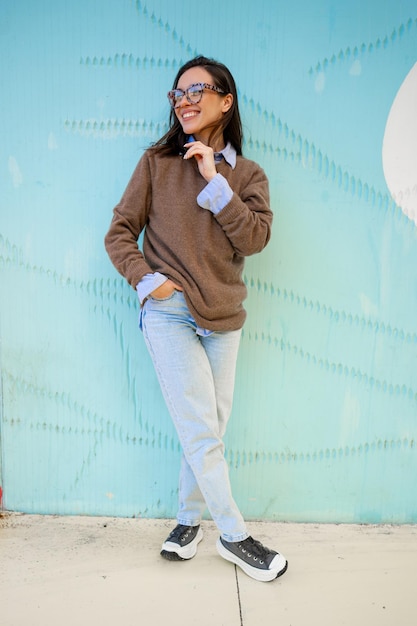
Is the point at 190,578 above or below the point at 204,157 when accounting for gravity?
below

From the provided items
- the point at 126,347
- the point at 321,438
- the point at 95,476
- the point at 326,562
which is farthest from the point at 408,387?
the point at 95,476

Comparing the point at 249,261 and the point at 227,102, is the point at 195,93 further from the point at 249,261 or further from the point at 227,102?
the point at 249,261

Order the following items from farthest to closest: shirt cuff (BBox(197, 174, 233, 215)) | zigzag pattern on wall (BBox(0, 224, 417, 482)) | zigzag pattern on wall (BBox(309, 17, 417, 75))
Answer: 1. zigzag pattern on wall (BBox(0, 224, 417, 482))
2. zigzag pattern on wall (BBox(309, 17, 417, 75))
3. shirt cuff (BBox(197, 174, 233, 215))

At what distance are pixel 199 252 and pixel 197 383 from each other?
413 mm

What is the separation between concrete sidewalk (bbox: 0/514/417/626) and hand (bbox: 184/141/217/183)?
1.27 m

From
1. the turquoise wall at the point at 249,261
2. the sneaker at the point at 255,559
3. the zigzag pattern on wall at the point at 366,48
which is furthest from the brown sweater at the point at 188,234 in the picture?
the sneaker at the point at 255,559

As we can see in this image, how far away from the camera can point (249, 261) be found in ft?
6.23

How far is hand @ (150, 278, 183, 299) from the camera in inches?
62.9

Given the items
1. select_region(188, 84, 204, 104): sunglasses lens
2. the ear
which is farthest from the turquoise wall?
select_region(188, 84, 204, 104): sunglasses lens

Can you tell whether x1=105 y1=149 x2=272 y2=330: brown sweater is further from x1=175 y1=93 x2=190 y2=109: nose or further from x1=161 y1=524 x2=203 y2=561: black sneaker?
x1=161 y1=524 x2=203 y2=561: black sneaker

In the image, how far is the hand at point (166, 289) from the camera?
5.24 ft

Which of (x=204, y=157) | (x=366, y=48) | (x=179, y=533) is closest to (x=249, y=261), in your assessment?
(x=204, y=157)

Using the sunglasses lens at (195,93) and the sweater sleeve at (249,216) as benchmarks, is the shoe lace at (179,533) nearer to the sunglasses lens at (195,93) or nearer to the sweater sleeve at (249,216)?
the sweater sleeve at (249,216)

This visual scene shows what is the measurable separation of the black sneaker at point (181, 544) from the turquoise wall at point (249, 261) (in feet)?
0.73
